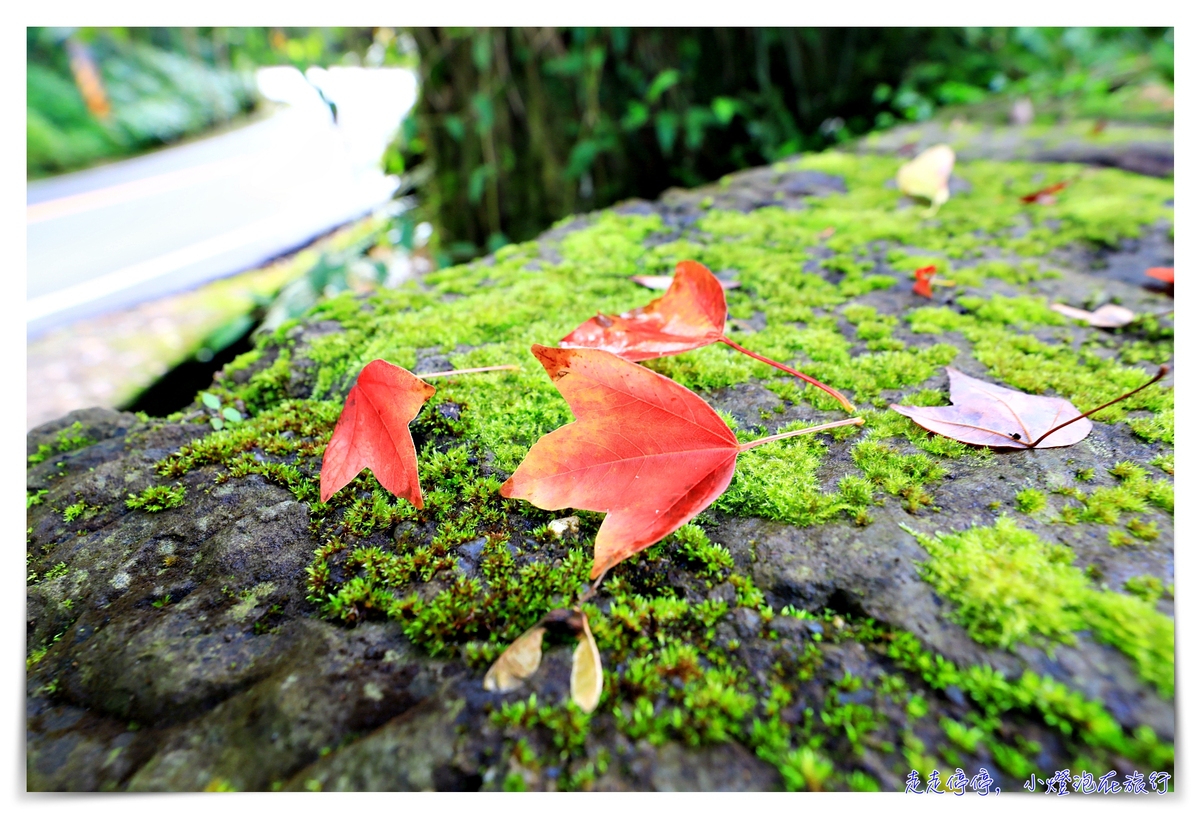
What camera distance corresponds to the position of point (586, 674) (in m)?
0.79

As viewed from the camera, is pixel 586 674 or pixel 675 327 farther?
pixel 675 327

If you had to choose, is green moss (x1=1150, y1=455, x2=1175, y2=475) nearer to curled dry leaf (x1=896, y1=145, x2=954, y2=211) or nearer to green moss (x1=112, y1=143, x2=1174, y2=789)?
green moss (x1=112, y1=143, x2=1174, y2=789)

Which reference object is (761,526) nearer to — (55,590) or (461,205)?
(55,590)

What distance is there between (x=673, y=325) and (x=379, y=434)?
0.74 metres

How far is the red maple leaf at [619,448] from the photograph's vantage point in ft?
3.12

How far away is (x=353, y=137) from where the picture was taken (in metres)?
3.81

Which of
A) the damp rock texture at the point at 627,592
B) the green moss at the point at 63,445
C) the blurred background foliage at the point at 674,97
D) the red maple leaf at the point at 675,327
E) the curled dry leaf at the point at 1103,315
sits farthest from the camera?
the blurred background foliage at the point at 674,97

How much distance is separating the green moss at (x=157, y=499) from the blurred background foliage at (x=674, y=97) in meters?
3.08

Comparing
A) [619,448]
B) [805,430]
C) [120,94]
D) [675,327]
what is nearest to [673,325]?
[675,327]

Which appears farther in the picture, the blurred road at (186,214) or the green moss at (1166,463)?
the blurred road at (186,214)

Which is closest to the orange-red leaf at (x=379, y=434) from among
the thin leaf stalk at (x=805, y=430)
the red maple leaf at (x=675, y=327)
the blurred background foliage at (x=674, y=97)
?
the red maple leaf at (x=675, y=327)

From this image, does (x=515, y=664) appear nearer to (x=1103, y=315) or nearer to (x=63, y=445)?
(x=63, y=445)

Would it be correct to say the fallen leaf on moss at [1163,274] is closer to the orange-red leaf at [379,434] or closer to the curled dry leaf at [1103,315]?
the curled dry leaf at [1103,315]
